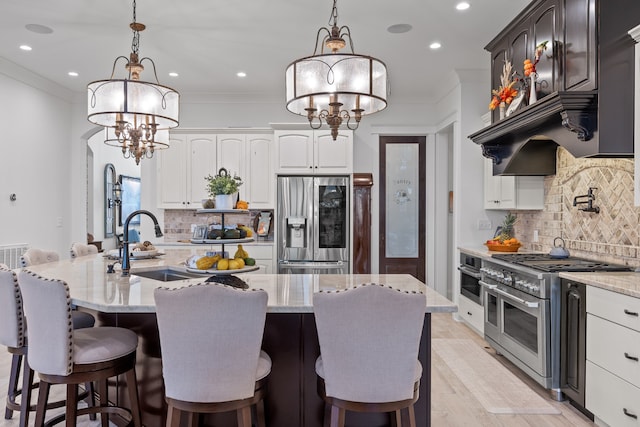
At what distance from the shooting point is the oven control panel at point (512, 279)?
3.13 metres

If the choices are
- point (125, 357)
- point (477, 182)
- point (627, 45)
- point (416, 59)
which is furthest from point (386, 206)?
point (125, 357)

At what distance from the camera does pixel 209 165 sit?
5902 mm

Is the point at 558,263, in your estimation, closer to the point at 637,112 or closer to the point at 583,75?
the point at 637,112

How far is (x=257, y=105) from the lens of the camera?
20.2ft

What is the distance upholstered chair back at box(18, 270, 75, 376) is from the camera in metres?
1.95

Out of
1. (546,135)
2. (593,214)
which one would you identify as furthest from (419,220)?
(546,135)

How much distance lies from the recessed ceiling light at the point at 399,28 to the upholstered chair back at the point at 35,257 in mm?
3455

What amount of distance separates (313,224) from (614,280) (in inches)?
137

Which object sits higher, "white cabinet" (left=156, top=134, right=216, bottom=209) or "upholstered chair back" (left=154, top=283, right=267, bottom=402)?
"white cabinet" (left=156, top=134, right=216, bottom=209)

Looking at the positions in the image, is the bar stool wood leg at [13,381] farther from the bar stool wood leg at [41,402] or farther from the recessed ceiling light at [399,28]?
the recessed ceiling light at [399,28]

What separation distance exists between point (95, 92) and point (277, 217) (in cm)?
289

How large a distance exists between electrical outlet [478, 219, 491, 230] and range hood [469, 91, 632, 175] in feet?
3.43

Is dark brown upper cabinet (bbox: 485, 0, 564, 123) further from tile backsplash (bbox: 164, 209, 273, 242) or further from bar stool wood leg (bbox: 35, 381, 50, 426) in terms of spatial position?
tile backsplash (bbox: 164, 209, 273, 242)

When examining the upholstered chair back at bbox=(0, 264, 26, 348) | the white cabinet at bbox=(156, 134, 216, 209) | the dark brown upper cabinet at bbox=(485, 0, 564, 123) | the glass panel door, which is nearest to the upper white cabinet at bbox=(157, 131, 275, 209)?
the white cabinet at bbox=(156, 134, 216, 209)
